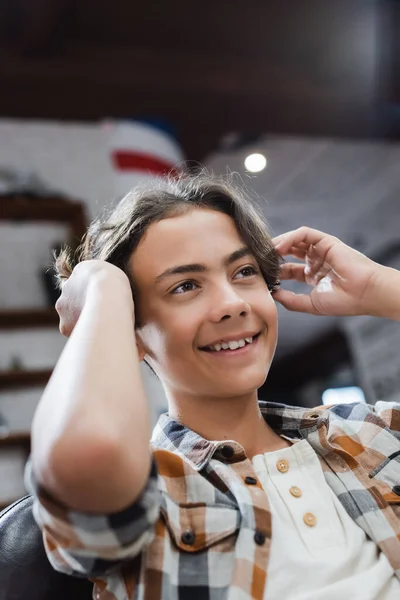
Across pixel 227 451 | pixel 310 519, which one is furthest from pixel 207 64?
pixel 310 519

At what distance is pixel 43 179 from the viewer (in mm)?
4152

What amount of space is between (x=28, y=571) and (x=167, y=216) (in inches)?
28.3

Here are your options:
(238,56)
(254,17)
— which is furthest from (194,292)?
(238,56)

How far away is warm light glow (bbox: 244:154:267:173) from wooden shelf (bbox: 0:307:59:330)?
2.17 meters

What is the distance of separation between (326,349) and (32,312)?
333 inches

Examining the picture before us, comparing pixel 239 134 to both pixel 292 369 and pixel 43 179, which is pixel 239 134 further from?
pixel 292 369

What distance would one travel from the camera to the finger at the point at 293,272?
1.71 meters

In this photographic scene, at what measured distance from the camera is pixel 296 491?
1270 mm

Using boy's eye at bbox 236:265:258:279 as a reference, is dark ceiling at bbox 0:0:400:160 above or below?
above

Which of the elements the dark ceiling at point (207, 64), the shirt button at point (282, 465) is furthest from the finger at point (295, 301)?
the dark ceiling at point (207, 64)

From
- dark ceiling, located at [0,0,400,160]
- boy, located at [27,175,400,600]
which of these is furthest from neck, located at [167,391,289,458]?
dark ceiling, located at [0,0,400,160]

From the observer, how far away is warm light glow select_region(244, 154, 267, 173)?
213 inches

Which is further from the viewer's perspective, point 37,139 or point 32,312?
point 37,139

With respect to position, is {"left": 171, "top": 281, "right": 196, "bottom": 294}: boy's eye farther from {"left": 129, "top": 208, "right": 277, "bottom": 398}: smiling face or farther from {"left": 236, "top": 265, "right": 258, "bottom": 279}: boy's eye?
{"left": 236, "top": 265, "right": 258, "bottom": 279}: boy's eye
